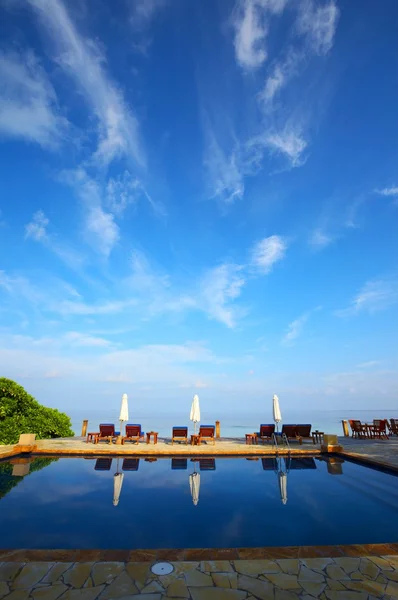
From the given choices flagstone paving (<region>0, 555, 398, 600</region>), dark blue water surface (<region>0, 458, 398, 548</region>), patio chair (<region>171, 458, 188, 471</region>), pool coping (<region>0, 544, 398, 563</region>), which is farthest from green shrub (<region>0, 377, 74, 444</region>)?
flagstone paving (<region>0, 555, 398, 600</region>)

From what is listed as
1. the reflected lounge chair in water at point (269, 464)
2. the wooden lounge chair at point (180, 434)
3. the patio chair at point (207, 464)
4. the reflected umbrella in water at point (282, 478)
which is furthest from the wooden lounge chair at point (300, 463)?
the wooden lounge chair at point (180, 434)

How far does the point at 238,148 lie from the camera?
15414 mm

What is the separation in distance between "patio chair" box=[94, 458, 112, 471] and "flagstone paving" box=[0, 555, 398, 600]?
280 inches

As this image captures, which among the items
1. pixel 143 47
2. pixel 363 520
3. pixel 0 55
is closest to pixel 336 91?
pixel 143 47

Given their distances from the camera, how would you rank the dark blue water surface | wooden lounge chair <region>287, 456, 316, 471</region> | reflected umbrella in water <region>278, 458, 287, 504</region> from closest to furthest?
1. the dark blue water surface
2. reflected umbrella in water <region>278, 458, 287, 504</region>
3. wooden lounge chair <region>287, 456, 316, 471</region>

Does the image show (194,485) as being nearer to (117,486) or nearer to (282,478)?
(117,486)

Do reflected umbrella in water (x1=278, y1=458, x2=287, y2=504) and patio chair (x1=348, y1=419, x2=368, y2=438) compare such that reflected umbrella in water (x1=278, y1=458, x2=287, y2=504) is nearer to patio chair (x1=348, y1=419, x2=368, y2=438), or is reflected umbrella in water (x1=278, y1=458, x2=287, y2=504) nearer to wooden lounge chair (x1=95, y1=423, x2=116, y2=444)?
wooden lounge chair (x1=95, y1=423, x2=116, y2=444)

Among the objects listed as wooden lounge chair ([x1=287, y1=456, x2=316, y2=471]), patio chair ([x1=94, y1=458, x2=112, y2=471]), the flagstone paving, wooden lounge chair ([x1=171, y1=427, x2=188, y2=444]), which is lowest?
the flagstone paving

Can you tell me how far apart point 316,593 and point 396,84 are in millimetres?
14399

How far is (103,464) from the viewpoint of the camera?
1118 centimetres

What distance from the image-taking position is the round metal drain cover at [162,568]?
377 centimetres

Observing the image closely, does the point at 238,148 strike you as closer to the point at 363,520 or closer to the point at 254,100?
the point at 254,100

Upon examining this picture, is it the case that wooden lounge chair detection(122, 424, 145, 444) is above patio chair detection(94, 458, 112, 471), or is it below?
above

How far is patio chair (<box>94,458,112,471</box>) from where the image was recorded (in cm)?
1056
